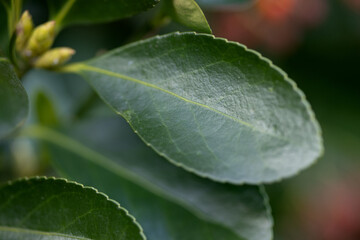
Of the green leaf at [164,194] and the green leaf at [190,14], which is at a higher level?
the green leaf at [190,14]

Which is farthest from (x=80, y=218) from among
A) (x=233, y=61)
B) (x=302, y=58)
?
(x=302, y=58)

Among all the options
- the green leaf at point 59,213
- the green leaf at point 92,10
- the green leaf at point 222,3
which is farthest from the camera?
the green leaf at point 222,3

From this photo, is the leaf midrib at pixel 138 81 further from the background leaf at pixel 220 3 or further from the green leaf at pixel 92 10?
the background leaf at pixel 220 3

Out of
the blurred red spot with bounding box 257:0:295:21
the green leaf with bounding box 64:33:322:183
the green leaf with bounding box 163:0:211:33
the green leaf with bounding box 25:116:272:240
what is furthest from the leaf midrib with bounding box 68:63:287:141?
the blurred red spot with bounding box 257:0:295:21

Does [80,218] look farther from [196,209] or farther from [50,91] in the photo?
[50,91]

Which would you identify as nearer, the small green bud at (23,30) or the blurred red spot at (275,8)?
the small green bud at (23,30)

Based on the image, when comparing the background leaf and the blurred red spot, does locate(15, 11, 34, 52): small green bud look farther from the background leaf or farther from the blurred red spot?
the blurred red spot

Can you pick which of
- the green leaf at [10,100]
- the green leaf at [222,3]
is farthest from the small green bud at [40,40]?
the green leaf at [222,3]

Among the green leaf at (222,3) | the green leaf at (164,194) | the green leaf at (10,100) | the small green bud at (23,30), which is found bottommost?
the green leaf at (164,194)
